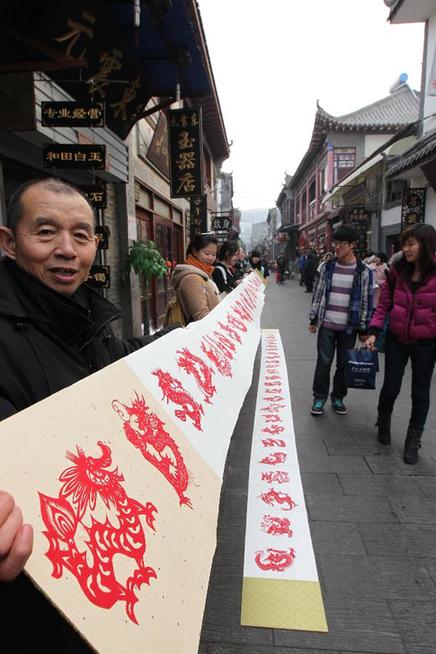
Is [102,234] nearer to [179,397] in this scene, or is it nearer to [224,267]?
[224,267]

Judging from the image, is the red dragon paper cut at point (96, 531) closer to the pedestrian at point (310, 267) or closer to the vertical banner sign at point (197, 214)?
the vertical banner sign at point (197, 214)

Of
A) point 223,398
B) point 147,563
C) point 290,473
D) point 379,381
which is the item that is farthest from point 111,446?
point 379,381

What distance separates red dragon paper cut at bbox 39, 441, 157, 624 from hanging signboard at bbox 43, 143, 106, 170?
4357 millimetres

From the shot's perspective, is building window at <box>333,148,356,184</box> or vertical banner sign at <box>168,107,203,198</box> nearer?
vertical banner sign at <box>168,107,203,198</box>

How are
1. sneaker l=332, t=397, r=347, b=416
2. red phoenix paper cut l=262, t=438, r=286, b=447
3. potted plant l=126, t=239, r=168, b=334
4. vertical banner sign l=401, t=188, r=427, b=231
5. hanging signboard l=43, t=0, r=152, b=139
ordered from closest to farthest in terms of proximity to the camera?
red phoenix paper cut l=262, t=438, r=286, b=447 < hanging signboard l=43, t=0, r=152, b=139 < sneaker l=332, t=397, r=347, b=416 < potted plant l=126, t=239, r=168, b=334 < vertical banner sign l=401, t=188, r=427, b=231

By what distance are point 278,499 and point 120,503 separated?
1867 millimetres

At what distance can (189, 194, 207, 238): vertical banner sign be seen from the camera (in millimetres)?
14500

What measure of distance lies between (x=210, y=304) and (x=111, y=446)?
2.56m

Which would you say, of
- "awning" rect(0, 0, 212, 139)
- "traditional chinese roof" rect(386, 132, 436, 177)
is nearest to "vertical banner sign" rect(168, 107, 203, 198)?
"awning" rect(0, 0, 212, 139)

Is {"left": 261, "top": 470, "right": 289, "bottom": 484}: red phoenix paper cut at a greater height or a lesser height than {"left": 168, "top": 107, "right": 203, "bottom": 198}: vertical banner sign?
lesser

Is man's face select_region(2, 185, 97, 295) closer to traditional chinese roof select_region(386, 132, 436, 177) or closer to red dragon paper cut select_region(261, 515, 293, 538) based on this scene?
red dragon paper cut select_region(261, 515, 293, 538)

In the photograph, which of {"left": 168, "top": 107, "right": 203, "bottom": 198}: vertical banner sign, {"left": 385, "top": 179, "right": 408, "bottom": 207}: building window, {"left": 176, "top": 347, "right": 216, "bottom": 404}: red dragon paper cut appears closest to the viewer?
{"left": 176, "top": 347, "right": 216, "bottom": 404}: red dragon paper cut

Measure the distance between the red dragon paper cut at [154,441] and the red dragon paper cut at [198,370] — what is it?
0.65 metres

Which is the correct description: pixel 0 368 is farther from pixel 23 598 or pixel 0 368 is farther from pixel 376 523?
pixel 376 523
